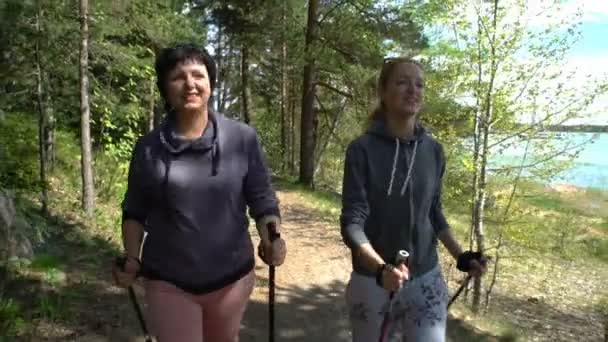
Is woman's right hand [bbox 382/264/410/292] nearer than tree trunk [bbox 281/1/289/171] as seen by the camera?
Yes

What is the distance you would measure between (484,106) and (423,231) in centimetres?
938

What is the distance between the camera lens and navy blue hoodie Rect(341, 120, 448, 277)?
2422 millimetres

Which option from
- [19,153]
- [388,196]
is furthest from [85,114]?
[388,196]

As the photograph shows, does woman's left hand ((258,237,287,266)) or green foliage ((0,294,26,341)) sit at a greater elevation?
woman's left hand ((258,237,287,266))

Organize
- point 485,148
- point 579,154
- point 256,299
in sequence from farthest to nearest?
point 485,148, point 579,154, point 256,299

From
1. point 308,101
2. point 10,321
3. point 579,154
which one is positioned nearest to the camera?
point 10,321

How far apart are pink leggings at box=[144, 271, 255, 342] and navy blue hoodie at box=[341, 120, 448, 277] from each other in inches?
22.9

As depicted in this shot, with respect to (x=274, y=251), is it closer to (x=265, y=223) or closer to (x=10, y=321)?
(x=265, y=223)

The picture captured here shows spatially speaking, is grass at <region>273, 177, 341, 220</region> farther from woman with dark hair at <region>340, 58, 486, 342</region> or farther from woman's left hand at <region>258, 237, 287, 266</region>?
woman's left hand at <region>258, 237, 287, 266</region>

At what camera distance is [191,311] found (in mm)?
2250

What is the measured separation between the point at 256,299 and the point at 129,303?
176 centimetres

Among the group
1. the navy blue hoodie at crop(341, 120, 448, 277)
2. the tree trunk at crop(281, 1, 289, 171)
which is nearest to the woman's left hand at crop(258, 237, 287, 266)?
the navy blue hoodie at crop(341, 120, 448, 277)

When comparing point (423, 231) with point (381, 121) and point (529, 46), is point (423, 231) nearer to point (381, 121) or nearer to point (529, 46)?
point (381, 121)

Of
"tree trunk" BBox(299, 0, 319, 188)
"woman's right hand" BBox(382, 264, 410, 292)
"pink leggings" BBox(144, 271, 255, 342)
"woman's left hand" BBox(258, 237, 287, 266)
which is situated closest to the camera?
"woman's right hand" BBox(382, 264, 410, 292)
